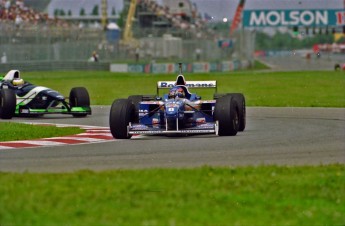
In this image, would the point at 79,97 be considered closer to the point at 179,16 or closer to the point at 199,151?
the point at 199,151

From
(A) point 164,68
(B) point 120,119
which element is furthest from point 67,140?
(A) point 164,68

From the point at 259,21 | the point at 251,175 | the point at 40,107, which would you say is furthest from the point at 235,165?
the point at 259,21

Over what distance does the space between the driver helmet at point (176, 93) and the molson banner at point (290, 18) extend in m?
70.8

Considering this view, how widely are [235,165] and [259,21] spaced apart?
77724mm

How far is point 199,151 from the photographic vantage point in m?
16.3

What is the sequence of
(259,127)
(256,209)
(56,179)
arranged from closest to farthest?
(256,209), (56,179), (259,127)

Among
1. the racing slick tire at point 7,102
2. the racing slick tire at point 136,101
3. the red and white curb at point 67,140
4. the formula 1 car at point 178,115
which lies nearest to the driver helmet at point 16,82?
the racing slick tire at point 7,102

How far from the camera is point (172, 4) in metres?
95.0

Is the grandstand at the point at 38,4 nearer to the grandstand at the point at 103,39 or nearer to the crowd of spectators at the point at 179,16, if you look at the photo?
the grandstand at the point at 103,39

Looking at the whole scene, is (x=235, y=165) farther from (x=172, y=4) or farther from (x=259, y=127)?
(x=172, y=4)

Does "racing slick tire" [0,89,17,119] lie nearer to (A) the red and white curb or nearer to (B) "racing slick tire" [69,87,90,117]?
(B) "racing slick tire" [69,87,90,117]

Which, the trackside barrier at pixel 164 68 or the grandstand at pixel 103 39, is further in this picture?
the trackside barrier at pixel 164 68

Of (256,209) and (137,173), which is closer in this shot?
(256,209)

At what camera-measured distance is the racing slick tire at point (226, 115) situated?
18828mm
